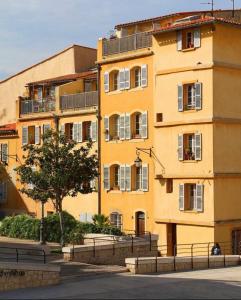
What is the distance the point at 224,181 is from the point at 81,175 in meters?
7.92

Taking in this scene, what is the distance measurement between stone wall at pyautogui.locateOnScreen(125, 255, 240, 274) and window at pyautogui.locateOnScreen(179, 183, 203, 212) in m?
4.69

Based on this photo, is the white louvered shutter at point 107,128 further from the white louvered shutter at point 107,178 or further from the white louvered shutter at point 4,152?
the white louvered shutter at point 4,152

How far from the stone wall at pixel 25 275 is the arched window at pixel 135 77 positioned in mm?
18383

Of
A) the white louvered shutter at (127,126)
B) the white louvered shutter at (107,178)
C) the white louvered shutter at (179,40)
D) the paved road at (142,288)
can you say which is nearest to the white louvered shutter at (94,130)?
the white louvered shutter at (107,178)

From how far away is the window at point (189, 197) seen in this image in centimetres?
3884

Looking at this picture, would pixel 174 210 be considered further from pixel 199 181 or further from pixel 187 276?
pixel 187 276

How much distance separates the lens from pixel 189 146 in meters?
39.7

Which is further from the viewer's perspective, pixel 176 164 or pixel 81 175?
pixel 176 164

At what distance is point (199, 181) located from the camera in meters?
38.8

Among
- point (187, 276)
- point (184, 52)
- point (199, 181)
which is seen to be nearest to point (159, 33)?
point (184, 52)

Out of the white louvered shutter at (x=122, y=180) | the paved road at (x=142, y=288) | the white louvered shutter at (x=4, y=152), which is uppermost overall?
the white louvered shutter at (x=4, y=152)

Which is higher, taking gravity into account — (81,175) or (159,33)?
(159,33)

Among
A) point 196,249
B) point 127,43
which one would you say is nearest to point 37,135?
point 127,43

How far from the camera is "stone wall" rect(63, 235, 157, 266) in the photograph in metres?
32.1
